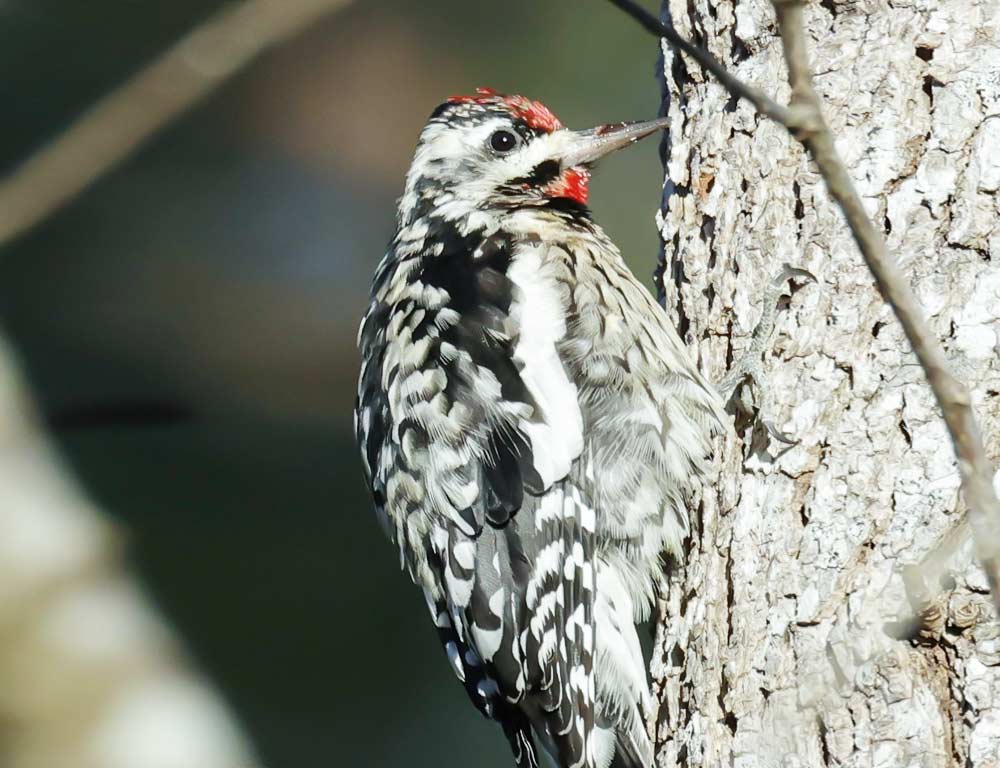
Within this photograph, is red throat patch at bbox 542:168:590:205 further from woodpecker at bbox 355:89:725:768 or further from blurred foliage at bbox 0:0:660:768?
blurred foliage at bbox 0:0:660:768

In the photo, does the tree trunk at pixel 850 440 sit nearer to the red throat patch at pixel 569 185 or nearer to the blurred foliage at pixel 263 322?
the red throat patch at pixel 569 185

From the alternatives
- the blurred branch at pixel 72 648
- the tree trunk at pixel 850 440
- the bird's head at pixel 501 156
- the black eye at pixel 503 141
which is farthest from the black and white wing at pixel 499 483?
the blurred branch at pixel 72 648

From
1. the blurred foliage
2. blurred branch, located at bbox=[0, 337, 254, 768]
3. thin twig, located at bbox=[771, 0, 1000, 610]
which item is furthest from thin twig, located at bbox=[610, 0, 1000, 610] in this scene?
the blurred foliage

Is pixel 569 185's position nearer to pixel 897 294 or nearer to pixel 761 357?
pixel 761 357

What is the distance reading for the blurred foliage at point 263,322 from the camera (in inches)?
166

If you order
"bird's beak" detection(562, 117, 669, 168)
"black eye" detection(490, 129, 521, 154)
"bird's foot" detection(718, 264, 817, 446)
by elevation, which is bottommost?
"bird's foot" detection(718, 264, 817, 446)

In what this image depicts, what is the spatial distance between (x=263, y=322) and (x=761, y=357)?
8.75 ft

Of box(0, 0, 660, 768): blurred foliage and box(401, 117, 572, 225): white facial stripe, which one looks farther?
box(0, 0, 660, 768): blurred foliage

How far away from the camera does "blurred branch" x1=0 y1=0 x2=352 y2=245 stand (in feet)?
3.34

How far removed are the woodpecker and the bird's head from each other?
238 millimetres

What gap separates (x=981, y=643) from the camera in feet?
5.98

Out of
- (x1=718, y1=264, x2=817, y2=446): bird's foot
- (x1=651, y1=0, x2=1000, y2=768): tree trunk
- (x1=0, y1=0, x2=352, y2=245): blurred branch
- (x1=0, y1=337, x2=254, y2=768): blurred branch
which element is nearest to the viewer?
(x1=0, y1=0, x2=352, y2=245): blurred branch

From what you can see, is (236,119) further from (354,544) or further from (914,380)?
(914,380)

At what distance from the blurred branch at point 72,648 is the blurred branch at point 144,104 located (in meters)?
2.05
